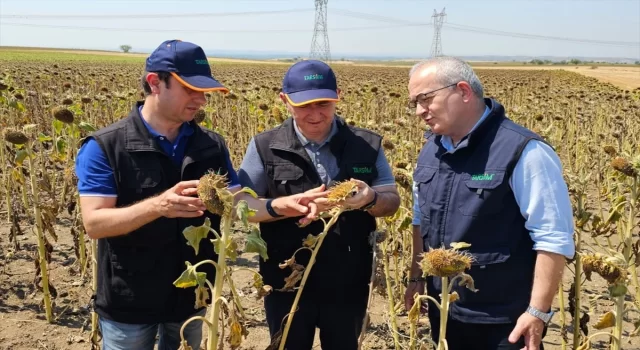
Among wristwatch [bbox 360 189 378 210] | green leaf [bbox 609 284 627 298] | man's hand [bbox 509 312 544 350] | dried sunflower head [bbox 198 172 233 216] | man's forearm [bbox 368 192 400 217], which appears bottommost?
man's hand [bbox 509 312 544 350]

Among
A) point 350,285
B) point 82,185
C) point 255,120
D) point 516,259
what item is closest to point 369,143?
point 350,285

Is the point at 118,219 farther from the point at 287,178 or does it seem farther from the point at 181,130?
the point at 287,178

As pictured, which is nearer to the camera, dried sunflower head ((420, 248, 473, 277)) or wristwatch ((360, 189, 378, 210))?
A: dried sunflower head ((420, 248, 473, 277))

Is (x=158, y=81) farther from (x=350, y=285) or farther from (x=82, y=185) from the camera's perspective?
(x=350, y=285)

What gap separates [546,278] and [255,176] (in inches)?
56.1

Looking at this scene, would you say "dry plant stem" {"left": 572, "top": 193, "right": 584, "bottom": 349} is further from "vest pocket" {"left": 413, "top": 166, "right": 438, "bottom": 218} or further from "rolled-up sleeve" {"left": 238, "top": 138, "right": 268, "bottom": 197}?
"rolled-up sleeve" {"left": 238, "top": 138, "right": 268, "bottom": 197}

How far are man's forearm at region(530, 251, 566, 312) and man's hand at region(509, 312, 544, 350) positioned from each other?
0.06 metres

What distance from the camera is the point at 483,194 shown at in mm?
2396

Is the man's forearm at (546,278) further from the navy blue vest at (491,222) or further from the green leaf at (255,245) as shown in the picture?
the green leaf at (255,245)

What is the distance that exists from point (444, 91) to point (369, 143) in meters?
0.57

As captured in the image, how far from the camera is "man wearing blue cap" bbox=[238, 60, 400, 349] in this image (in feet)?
9.11

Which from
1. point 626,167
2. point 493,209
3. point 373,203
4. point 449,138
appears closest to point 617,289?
point 493,209

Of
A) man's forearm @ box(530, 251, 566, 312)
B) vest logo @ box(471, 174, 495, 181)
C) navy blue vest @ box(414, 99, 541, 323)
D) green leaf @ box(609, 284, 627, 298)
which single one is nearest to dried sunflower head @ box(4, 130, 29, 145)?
navy blue vest @ box(414, 99, 541, 323)

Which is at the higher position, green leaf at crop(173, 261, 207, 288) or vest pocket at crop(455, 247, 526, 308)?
green leaf at crop(173, 261, 207, 288)
